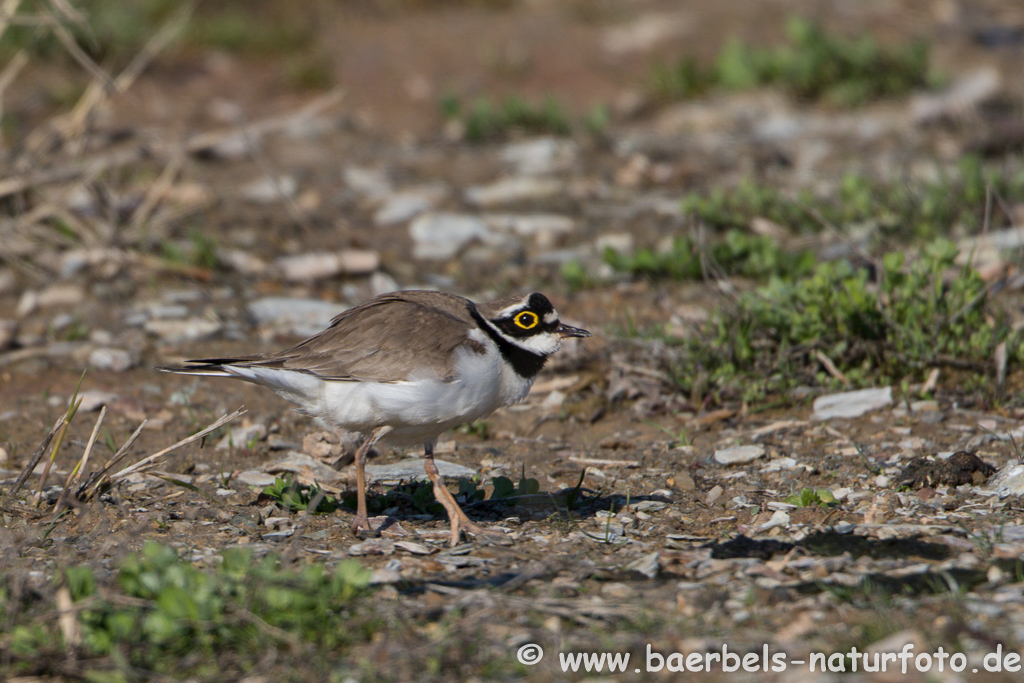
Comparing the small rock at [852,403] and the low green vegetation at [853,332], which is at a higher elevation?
the low green vegetation at [853,332]

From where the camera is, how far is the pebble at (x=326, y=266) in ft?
25.5

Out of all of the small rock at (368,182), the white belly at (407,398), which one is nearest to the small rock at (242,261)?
the small rock at (368,182)

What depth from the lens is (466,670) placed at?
129 inches

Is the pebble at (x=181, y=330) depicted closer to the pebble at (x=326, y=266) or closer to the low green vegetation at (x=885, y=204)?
the pebble at (x=326, y=266)

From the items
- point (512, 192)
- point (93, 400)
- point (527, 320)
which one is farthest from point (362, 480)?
point (512, 192)

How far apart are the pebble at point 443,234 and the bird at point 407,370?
3.47m

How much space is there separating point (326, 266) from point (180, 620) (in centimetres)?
470

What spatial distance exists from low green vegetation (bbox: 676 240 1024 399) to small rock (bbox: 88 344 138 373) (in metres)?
3.18

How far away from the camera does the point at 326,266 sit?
25.5ft

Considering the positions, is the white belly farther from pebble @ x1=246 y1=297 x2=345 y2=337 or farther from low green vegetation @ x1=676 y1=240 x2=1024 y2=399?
pebble @ x1=246 y1=297 x2=345 y2=337

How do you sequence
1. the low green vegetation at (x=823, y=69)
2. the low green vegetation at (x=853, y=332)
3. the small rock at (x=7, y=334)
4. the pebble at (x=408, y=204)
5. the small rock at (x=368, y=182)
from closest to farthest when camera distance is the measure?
the low green vegetation at (x=853, y=332), the small rock at (x=7, y=334), the pebble at (x=408, y=204), the small rock at (x=368, y=182), the low green vegetation at (x=823, y=69)

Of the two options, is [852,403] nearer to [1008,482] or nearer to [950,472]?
[950,472]

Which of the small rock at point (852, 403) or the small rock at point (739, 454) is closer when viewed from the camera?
the small rock at point (739, 454)

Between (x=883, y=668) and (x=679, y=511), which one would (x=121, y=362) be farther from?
(x=883, y=668)
